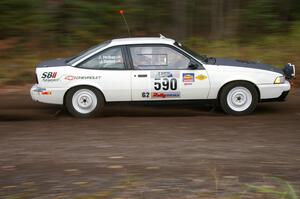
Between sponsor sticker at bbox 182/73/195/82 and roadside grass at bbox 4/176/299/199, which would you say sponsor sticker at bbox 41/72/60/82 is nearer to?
sponsor sticker at bbox 182/73/195/82

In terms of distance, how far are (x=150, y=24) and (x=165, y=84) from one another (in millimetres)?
8065

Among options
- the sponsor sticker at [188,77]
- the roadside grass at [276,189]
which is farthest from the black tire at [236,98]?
the roadside grass at [276,189]

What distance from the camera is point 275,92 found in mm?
10305

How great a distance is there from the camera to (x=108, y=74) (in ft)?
33.7

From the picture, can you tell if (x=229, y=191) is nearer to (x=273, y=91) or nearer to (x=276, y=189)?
(x=276, y=189)

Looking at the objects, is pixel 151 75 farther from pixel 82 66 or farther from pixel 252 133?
pixel 252 133

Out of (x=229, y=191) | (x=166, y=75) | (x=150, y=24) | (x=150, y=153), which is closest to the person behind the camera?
(x=229, y=191)

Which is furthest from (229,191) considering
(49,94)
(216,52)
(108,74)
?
(216,52)

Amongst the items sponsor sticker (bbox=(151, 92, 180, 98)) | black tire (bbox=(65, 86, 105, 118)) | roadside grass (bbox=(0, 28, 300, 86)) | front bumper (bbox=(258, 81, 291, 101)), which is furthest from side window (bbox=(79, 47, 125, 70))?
roadside grass (bbox=(0, 28, 300, 86))

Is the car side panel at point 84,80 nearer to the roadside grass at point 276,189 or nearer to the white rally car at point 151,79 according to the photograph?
the white rally car at point 151,79

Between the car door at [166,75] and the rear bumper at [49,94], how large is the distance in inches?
55.4

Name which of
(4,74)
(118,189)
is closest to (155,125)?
(118,189)

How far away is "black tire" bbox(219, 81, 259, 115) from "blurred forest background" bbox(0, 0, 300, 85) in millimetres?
6041

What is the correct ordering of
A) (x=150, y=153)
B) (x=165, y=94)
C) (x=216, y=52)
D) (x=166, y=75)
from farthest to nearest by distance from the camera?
(x=216, y=52) < (x=165, y=94) < (x=166, y=75) < (x=150, y=153)
